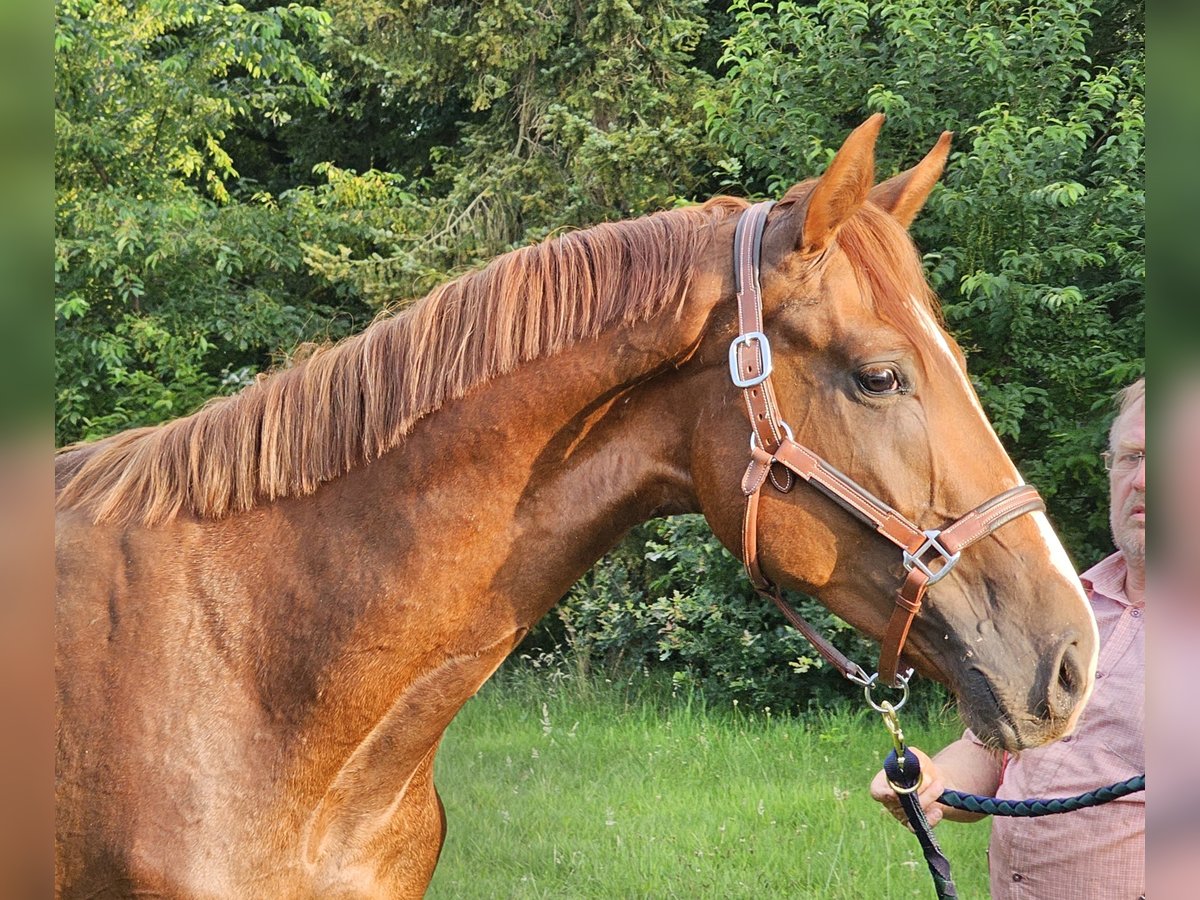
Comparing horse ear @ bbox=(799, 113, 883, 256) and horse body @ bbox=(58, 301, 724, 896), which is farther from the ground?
horse ear @ bbox=(799, 113, 883, 256)

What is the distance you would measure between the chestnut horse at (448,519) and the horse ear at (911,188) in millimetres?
180

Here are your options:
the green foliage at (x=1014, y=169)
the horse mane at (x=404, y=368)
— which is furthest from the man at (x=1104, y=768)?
the green foliage at (x=1014, y=169)

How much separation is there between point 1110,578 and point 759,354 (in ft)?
3.61

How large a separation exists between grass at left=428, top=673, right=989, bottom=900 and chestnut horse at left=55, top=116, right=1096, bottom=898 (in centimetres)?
221

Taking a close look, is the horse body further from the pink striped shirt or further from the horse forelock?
the pink striped shirt

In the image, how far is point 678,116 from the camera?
8383mm

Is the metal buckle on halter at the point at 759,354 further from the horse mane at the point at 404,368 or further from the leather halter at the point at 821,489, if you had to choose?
the horse mane at the point at 404,368

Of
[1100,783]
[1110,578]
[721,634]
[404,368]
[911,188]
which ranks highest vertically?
[911,188]

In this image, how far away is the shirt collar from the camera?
2.35m

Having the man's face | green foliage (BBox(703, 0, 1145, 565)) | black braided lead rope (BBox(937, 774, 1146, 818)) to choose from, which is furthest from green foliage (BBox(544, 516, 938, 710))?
black braided lead rope (BBox(937, 774, 1146, 818))

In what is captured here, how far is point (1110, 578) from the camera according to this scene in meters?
2.39

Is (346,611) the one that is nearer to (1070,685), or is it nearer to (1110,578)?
(1070,685)

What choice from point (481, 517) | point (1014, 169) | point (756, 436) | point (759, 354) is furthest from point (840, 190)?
point (1014, 169)
